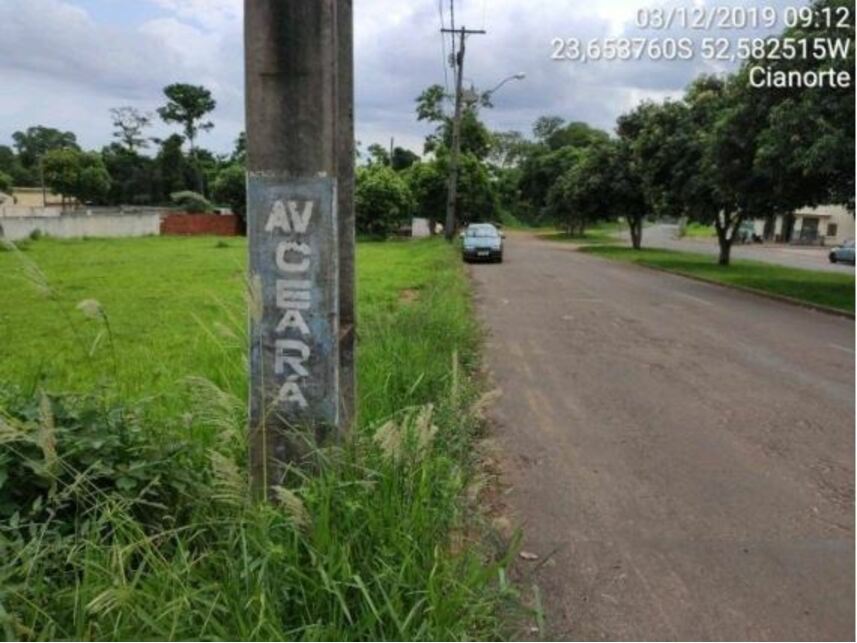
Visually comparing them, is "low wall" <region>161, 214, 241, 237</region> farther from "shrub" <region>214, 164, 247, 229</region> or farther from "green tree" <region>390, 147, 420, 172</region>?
"green tree" <region>390, 147, 420, 172</region>

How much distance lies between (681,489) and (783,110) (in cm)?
1224

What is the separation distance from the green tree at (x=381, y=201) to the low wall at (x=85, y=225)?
14.3 m

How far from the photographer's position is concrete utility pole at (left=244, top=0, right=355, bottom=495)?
2.85m

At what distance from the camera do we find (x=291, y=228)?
292 centimetres

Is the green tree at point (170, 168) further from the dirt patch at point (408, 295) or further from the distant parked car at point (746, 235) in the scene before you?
the dirt patch at point (408, 295)

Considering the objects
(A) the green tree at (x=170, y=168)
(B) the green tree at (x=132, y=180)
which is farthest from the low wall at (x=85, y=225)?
(B) the green tree at (x=132, y=180)

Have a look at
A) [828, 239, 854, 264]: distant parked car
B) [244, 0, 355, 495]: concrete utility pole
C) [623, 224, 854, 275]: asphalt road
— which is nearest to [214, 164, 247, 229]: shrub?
[623, 224, 854, 275]: asphalt road

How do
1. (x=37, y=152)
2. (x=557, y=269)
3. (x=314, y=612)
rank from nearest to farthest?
(x=314, y=612) < (x=557, y=269) < (x=37, y=152)

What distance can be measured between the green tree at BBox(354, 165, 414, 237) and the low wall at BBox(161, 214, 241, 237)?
467 inches

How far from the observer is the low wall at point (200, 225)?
172 feet

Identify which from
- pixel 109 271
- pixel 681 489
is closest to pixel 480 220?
pixel 109 271

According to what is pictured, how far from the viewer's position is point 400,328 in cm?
826

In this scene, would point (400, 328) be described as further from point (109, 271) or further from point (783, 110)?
point (109, 271)

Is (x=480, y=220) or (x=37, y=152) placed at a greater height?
(x=37, y=152)
